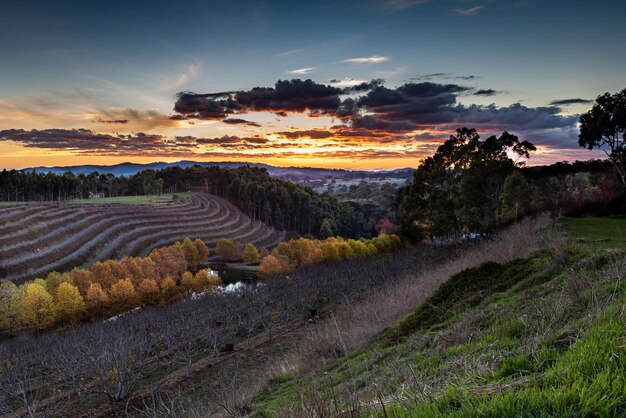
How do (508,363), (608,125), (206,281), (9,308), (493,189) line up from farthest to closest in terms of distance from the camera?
(206,281) < (9,308) < (493,189) < (608,125) < (508,363)

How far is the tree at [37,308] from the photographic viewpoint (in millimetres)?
57062

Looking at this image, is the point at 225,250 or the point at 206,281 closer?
the point at 206,281

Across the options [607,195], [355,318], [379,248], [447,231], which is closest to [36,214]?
[379,248]

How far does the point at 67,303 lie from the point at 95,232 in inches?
2126

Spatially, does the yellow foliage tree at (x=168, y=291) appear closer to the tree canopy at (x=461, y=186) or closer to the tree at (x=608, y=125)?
the tree canopy at (x=461, y=186)

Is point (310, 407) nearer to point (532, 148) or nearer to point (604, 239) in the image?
point (604, 239)

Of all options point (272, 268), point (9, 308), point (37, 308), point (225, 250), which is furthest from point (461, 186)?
point (225, 250)

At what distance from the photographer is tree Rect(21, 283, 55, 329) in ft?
187

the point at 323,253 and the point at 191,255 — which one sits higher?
the point at 323,253

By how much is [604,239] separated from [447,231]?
119 feet

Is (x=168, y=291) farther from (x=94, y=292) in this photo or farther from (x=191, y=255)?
(x=191, y=255)

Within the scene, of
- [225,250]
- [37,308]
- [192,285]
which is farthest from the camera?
[225,250]

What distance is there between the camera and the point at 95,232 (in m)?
108

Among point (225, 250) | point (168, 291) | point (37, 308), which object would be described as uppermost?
point (37, 308)
